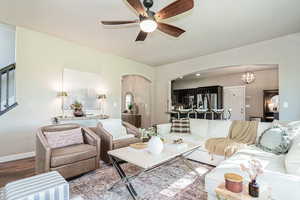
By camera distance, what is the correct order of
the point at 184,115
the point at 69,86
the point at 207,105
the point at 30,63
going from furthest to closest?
the point at 207,105, the point at 184,115, the point at 69,86, the point at 30,63

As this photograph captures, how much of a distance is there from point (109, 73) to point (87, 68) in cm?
73

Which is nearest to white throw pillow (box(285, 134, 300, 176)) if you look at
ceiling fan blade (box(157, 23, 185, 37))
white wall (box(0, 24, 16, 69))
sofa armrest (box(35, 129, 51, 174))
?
ceiling fan blade (box(157, 23, 185, 37))

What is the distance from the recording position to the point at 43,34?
12.1 feet

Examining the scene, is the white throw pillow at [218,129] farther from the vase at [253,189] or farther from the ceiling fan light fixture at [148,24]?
the ceiling fan light fixture at [148,24]

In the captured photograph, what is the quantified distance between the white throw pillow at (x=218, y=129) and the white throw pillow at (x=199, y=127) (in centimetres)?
9

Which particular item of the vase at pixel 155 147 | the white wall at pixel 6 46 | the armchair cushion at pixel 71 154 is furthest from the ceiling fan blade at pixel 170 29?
the white wall at pixel 6 46

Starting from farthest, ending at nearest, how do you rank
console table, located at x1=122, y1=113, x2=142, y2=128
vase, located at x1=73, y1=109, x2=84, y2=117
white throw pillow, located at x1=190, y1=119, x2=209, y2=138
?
console table, located at x1=122, y1=113, x2=142, y2=128, vase, located at x1=73, y1=109, x2=84, y2=117, white throw pillow, located at x1=190, y1=119, x2=209, y2=138

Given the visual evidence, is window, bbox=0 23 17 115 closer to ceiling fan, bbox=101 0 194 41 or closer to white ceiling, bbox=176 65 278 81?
ceiling fan, bbox=101 0 194 41

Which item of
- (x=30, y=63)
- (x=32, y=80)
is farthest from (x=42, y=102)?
(x=30, y=63)

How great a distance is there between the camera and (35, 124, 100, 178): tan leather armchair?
7.06 ft

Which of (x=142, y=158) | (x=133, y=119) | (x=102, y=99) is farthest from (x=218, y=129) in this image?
(x=133, y=119)

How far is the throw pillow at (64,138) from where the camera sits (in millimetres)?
2541

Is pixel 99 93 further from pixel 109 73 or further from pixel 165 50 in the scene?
pixel 165 50

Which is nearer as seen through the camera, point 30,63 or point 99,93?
point 30,63
